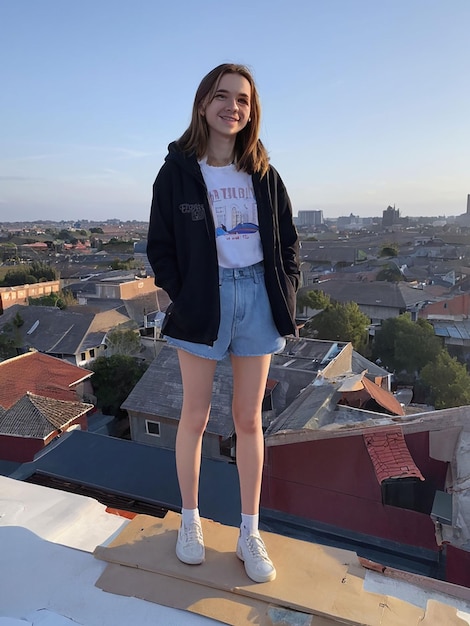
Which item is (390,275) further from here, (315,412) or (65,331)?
(315,412)

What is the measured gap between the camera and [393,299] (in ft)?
77.1

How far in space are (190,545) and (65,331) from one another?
599 inches

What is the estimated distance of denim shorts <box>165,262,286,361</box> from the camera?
158cm

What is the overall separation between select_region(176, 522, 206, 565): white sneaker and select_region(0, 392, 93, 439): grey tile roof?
7.07 m

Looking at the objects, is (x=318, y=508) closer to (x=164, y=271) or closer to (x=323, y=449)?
(x=323, y=449)

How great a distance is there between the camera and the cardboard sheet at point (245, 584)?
1.37 m

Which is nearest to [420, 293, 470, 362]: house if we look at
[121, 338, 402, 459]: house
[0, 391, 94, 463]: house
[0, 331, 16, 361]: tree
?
[121, 338, 402, 459]: house

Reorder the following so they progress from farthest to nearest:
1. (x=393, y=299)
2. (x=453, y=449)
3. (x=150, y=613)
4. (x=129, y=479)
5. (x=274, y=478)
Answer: (x=393, y=299) < (x=129, y=479) < (x=274, y=478) < (x=453, y=449) < (x=150, y=613)

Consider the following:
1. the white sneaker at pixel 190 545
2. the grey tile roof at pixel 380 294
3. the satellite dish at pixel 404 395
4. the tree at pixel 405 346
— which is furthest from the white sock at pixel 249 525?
the grey tile roof at pixel 380 294

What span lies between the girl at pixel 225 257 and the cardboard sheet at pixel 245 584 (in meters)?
0.06

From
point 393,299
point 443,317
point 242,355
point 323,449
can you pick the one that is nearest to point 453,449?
point 323,449

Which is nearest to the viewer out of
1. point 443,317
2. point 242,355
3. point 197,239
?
point 197,239

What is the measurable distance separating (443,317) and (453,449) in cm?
1884

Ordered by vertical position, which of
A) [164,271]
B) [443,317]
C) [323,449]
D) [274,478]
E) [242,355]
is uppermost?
[164,271]
